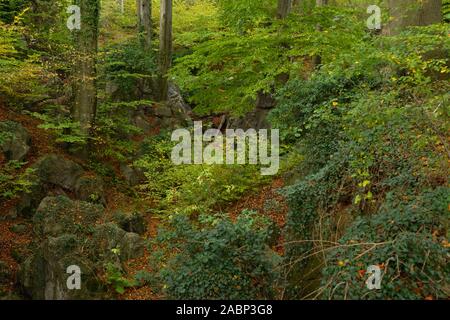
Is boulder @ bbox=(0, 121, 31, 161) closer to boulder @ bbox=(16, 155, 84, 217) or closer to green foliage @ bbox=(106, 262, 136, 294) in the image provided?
boulder @ bbox=(16, 155, 84, 217)

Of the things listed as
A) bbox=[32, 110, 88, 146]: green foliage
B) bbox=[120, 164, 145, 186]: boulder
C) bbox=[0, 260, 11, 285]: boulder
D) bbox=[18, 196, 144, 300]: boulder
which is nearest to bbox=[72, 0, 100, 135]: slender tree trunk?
bbox=[32, 110, 88, 146]: green foliage

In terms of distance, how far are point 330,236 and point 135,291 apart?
10.9 feet

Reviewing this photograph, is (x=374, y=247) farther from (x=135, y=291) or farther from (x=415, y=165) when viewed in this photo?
(x=135, y=291)

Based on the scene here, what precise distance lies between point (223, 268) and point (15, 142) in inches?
315

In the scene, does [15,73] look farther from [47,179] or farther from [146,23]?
[146,23]

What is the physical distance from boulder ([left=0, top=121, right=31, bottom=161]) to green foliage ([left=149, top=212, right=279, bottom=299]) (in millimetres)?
7022

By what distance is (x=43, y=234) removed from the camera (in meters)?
8.09

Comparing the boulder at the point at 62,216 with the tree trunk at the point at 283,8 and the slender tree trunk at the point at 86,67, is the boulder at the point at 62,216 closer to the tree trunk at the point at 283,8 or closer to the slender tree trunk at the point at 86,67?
the slender tree trunk at the point at 86,67

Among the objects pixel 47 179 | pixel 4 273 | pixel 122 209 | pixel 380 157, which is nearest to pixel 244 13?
pixel 122 209

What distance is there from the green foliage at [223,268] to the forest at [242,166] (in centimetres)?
2

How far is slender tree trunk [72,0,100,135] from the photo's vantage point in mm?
10828

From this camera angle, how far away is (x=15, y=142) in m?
10.2

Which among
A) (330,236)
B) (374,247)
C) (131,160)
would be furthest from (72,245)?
(131,160)

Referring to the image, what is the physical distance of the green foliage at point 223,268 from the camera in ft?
15.0
